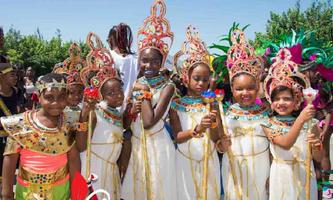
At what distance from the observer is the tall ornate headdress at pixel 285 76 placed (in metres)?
3.58

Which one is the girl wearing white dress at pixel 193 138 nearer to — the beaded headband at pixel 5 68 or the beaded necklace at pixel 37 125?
the beaded necklace at pixel 37 125

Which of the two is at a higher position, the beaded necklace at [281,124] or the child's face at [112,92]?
the child's face at [112,92]

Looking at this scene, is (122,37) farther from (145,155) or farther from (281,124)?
(281,124)

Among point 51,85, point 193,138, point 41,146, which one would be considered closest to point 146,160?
point 193,138

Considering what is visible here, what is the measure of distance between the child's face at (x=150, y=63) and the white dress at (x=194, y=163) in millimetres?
456

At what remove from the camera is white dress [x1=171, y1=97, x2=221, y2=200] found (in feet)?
13.0

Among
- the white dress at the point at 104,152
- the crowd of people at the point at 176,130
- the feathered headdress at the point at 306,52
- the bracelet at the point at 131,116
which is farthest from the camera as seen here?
the feathered headdress at the point at 306,52

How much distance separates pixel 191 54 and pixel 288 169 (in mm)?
1542

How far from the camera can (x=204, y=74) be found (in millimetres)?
4023

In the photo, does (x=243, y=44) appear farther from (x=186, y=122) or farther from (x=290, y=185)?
(x=290, y=185)

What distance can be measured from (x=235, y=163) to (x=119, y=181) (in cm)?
125

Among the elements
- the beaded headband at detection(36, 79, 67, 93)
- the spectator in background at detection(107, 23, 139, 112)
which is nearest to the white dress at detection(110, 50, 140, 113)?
the spectator in background at detection(107, 23, 139, 112)

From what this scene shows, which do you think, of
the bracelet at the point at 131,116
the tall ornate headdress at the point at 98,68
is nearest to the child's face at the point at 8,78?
the tall ornate headdress at the point at 98,68

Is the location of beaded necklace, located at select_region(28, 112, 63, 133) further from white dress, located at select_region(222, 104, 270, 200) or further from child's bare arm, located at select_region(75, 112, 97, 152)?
white dress, located at select_region(222, 104, 270, 200)
